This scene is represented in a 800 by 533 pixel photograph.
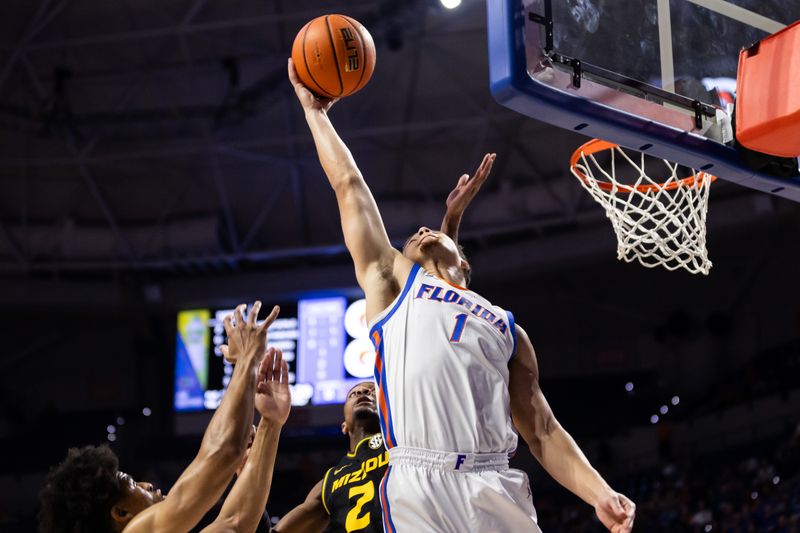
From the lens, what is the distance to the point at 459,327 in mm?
2879

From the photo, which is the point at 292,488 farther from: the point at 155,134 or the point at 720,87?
the point at 720,87

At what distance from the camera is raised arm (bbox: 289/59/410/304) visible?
3.00 metres

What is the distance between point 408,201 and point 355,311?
6.74ft

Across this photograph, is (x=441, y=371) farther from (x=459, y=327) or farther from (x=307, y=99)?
(x=307, y=99)

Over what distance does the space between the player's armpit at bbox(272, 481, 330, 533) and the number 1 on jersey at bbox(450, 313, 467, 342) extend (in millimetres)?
1779

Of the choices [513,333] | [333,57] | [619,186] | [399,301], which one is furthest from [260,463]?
[619,186]

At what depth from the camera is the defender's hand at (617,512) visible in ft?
9.04

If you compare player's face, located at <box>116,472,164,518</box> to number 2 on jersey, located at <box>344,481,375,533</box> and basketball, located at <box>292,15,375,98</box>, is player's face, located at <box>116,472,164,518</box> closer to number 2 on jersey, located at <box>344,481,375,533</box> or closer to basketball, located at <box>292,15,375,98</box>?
number 2 on jersey, located at <box>344,481,375,533</box>

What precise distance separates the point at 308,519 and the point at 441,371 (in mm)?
1819

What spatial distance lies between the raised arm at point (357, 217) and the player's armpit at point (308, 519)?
1.64m

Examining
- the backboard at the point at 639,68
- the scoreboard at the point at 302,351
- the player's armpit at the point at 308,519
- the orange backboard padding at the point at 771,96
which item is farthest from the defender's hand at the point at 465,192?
the scoreboard at the point at 302,351

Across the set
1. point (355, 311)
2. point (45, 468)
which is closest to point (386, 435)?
point (355, 311)

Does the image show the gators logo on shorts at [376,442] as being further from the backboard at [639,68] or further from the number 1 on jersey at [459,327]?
the backboard at [639,68]

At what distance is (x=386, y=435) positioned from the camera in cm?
289
